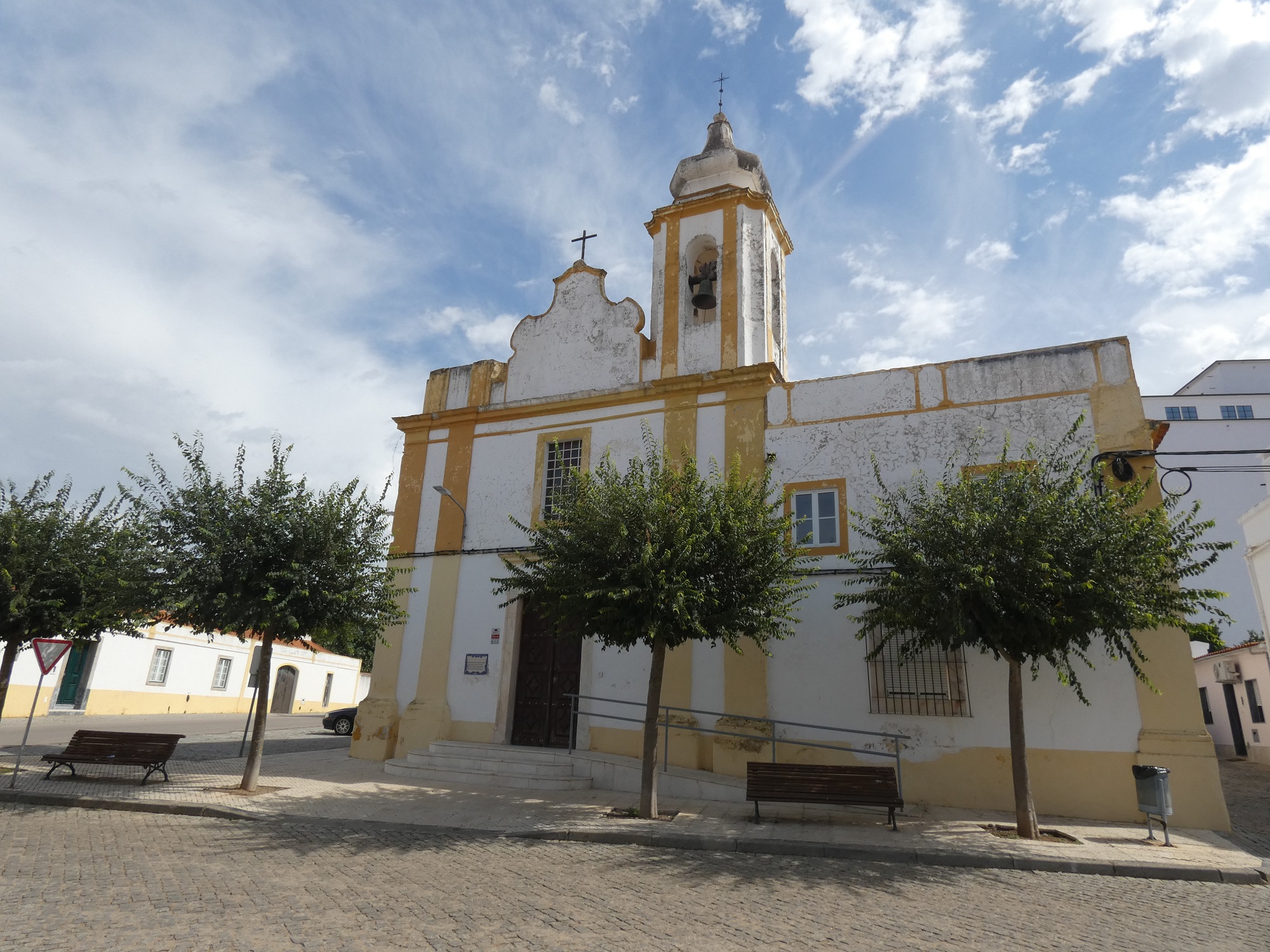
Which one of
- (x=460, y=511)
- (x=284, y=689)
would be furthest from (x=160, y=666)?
(x=460, y=511)

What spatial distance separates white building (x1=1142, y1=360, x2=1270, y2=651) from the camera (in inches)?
1206

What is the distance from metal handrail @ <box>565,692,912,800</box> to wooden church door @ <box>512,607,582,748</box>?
25 cm

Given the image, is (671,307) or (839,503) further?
(671,307)

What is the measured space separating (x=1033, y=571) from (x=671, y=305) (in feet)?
28.6

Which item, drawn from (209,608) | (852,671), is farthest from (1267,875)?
(209,608)

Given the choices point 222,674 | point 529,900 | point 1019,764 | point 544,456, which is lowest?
point 529,900

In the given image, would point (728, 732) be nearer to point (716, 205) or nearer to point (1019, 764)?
point (1019, 764)

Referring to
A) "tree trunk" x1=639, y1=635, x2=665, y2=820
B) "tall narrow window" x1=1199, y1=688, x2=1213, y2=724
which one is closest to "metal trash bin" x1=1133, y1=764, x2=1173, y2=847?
"tree trunk" x1=639, y1=635, x2=665, y2=820

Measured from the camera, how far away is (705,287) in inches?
596

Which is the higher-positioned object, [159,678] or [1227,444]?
[1227,444]

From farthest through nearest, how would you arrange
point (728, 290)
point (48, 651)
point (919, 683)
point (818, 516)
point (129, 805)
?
point (728, 290) → point (818, 516) → point (919, 683) → point (48, 651) → point (129, 805)

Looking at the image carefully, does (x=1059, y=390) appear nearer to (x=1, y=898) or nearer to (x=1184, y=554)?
(x=1184, y=554)

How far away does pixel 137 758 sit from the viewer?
36.7 ft

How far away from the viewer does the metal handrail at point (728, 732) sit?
11156 mm
